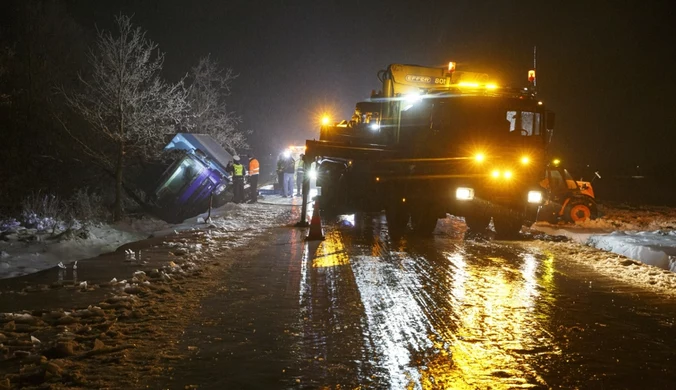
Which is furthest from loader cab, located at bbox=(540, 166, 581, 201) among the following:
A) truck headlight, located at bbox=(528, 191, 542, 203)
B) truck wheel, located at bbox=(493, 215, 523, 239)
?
truck headlight, located at bbox=(528, 191, 542, 203)

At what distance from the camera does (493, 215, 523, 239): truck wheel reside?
15.3m

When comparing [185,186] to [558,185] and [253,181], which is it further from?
[558,185]

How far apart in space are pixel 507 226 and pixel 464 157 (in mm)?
2207

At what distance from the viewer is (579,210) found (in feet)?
61.3

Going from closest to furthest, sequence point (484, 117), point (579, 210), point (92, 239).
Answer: point (92, 239) < point (484, 117) < point (579, 210)

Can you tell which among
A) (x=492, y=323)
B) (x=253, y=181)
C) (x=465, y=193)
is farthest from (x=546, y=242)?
(x=253, y=181)

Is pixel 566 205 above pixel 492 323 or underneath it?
above

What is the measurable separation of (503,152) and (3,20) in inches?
986

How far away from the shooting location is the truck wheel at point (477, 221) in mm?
15117

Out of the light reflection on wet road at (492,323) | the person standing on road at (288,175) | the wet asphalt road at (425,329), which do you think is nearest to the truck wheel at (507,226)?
the light reflection on wet road at (492,323)

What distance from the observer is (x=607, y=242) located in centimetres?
1456

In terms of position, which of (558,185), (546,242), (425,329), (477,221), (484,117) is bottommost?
(425,329)

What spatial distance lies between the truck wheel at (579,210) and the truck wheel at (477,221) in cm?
317

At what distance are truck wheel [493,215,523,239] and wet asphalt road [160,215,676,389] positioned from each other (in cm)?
346
